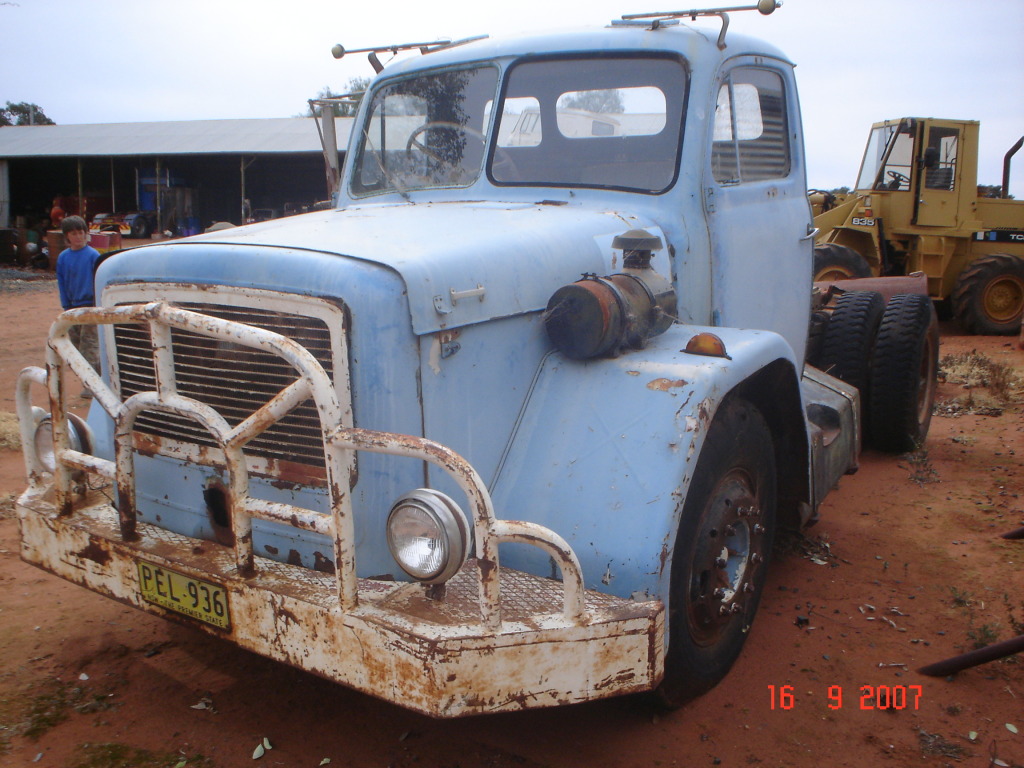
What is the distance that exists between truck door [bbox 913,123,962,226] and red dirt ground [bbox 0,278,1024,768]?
876cm

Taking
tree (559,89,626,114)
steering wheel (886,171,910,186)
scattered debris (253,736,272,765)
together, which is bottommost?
scattered debris (253,736,272,765)

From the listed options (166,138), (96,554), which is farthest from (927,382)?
(166,138)

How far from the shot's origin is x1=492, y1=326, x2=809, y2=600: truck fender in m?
2.36

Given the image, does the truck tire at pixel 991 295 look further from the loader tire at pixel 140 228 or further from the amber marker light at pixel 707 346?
the loader tire at pixel 140 228

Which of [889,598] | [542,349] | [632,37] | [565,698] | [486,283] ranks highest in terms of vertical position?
[632,37]

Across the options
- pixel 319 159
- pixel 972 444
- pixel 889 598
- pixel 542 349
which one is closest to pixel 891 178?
pixel 972 444

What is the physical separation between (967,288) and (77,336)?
35.0 ft

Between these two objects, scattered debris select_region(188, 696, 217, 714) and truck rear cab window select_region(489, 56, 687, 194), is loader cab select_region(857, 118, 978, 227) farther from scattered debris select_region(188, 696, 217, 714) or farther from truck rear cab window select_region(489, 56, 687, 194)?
scattered debris select_region(188, 696, 217, 714)

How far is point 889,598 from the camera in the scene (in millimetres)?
3793

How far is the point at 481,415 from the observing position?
2.58m

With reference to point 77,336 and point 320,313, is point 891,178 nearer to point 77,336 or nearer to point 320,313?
point 77,336

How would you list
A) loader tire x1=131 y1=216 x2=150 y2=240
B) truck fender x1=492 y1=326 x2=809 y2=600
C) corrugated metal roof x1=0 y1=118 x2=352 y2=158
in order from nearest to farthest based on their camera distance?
truck fender x1=492 y1=326 x2=809 y2=600
corrugated metal roof x1=0 y1=118 x2=352 y2=158
loader tire x1=131 y1=216 x2=150 y2=240

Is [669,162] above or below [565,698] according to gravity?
above
